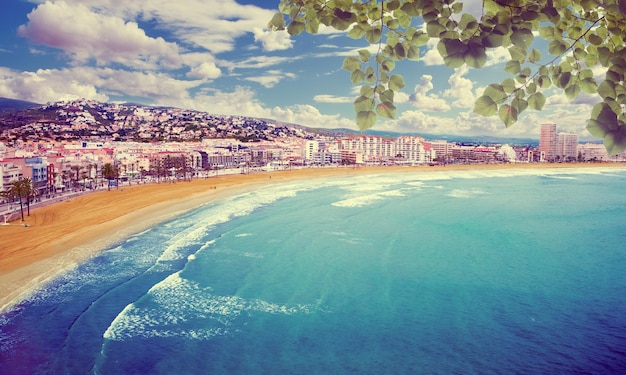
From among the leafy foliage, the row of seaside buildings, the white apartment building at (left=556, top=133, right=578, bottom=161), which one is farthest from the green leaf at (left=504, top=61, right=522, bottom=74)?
the white apartment building at (left=556, top=133, right=578, bottom=161)

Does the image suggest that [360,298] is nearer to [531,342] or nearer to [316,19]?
[531,342]

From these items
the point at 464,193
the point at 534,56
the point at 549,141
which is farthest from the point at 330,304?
the point at 549,141

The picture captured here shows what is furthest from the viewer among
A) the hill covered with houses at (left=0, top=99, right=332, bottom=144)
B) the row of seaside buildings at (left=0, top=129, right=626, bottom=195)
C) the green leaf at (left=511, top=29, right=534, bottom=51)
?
the hill covered with houses at (left=0, top=99, right=332, bottom=144)

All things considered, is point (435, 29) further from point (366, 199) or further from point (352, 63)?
point (366, 199)

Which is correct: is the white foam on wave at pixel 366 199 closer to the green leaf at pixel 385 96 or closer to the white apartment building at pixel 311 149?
the green leaf at pixel 385 96

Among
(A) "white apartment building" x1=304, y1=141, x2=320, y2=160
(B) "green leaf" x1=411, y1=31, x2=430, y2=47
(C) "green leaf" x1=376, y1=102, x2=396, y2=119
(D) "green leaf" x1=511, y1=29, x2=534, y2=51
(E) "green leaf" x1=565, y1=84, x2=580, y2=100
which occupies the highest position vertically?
(A) "white apartment building" x1=304, y1=141, x2=320, y2=160

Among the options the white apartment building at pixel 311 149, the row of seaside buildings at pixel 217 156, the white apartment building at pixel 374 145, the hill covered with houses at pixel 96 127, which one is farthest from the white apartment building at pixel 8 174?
the white apartment building at pixel 374 145

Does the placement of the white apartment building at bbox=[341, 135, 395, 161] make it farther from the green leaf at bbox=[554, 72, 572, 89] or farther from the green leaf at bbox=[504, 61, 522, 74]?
the green leaf at bbox=[504, 61, 522, 74]
